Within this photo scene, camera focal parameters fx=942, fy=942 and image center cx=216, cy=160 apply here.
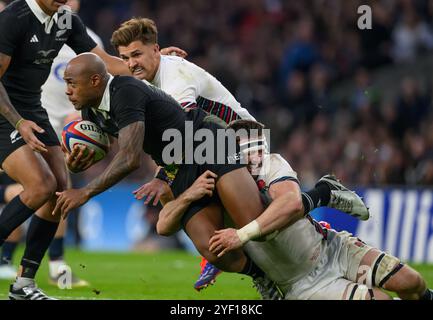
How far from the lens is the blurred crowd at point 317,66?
45.4 ft

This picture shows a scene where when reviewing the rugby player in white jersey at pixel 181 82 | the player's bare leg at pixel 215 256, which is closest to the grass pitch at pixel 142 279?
the rugby player in white jersey at pixel 181 82

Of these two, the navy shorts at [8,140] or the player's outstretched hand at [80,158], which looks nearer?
the player's outstretched hand at [80,158]

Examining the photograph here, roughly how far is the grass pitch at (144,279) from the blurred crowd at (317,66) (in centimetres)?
265

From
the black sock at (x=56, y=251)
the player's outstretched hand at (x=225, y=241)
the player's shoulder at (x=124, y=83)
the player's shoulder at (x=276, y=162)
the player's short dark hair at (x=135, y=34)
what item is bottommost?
the black sock at (x=56, y=251)

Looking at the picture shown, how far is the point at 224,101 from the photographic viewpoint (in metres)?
7.63

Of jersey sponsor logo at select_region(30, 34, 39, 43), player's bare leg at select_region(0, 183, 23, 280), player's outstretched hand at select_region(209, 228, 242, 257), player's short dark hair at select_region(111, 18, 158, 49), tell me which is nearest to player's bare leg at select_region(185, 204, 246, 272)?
player's outstretched hand at select_region(209, 228, 242, 257)

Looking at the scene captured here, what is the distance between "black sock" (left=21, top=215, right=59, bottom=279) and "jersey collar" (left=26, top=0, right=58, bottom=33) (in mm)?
1497

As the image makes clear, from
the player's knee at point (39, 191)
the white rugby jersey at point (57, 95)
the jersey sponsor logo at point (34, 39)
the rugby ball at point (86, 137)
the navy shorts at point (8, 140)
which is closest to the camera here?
the rugby ball at point (86, 137)

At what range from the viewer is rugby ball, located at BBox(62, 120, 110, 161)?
6.50 meters

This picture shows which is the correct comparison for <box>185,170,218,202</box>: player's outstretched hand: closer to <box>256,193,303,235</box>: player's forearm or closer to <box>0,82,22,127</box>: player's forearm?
<box>256,193,303,235</box>: player's forearm

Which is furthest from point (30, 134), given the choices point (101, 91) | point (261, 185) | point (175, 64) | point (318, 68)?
point (318, 68)

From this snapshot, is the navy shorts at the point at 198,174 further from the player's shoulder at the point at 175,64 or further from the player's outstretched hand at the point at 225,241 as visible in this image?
the player's shoulder at the point at 175,64
